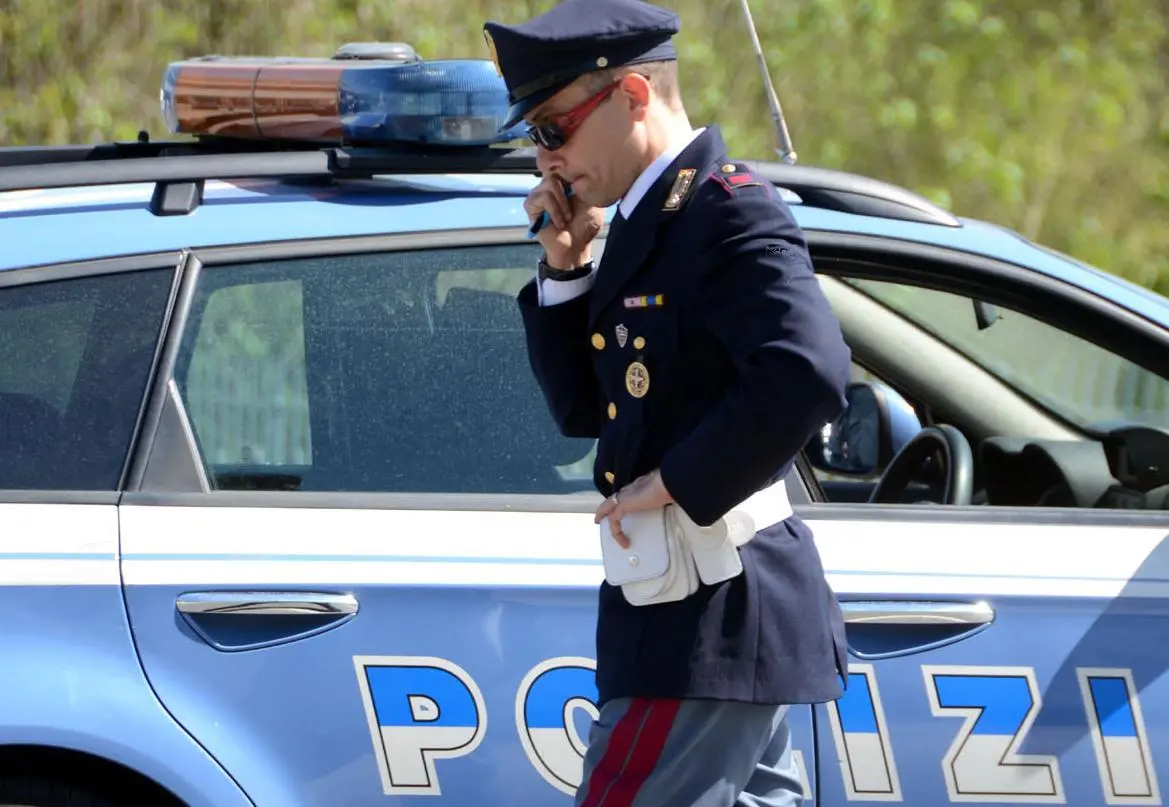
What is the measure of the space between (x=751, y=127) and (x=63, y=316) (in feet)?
21.1

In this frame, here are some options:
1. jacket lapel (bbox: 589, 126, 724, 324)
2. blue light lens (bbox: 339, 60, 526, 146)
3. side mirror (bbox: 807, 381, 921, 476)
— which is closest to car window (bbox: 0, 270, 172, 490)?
blue light lens (bbox: 339, 60, 526, 146)

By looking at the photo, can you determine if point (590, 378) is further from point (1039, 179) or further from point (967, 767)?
point (1039, 179)

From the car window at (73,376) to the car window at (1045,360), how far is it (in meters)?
1.15

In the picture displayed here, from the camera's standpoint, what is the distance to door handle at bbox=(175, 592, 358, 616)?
2.21 m

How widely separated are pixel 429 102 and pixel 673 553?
0.94 metres

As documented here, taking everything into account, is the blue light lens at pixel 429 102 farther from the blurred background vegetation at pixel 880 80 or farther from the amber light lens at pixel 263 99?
the blurred background vegetation at pixel 880 80

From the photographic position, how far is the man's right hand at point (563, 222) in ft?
6.59

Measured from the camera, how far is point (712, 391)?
1.94m

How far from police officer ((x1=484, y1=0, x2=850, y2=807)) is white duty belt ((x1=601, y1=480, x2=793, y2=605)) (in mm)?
16

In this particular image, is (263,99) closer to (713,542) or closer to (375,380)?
(375,380)

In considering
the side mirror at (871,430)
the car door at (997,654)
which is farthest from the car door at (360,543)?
the side mirror at (871,430)

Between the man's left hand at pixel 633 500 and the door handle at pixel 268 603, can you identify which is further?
the door handle at pixel 268 603

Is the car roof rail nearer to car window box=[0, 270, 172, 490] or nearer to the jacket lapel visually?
car window box=[0, 270, 172, 490]

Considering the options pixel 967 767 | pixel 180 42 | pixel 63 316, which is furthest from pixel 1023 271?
pixel 180 42
